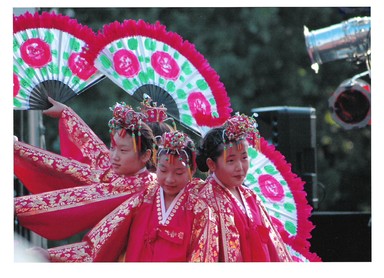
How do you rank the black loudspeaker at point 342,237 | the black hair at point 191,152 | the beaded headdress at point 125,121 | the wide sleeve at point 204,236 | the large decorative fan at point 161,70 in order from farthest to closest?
the black loudspeaker at point 342,237 < the large decorative fan at point 161,70 < the beaded headdress at point 125,121 < the black hair at point 191,152 < the wide sleeve at point 204,236

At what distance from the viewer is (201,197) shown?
3.54m

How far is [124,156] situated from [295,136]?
1.91 meters

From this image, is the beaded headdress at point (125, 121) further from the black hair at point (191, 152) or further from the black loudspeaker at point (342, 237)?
the black loudspeaker at point (342, 237)

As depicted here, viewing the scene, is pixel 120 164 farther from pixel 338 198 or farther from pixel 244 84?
pixel 338 198

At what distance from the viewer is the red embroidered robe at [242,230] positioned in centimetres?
347

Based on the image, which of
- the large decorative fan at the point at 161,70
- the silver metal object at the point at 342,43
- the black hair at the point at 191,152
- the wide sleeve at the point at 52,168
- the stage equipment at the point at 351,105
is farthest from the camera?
the stage equipment at the point at 351,105

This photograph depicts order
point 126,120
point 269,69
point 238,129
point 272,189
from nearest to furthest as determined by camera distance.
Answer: point 238,129 → point 126,120 → point 272,189 → point 269,69

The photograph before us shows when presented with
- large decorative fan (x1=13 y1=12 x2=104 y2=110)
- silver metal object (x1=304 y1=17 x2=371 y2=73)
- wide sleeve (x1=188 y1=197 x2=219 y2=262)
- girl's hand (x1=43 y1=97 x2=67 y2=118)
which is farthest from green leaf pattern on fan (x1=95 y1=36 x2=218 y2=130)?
silver metal object (x1=304 y1=17 x2=371 y2=73)

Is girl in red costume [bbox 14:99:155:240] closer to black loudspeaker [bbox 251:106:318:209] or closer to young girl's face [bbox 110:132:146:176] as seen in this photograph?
young girl's face [bbox 110:132:146:176]

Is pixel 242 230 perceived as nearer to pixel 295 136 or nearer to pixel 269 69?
pixel 295 136

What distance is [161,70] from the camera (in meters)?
4.01

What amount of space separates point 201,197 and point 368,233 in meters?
2.12

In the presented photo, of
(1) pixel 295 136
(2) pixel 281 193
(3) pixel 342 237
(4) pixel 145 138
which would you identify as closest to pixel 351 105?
(1) pixel 295 136

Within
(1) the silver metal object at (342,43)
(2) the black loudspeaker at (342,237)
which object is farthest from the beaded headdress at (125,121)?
(2) the black loudspeaker at (342,237)
